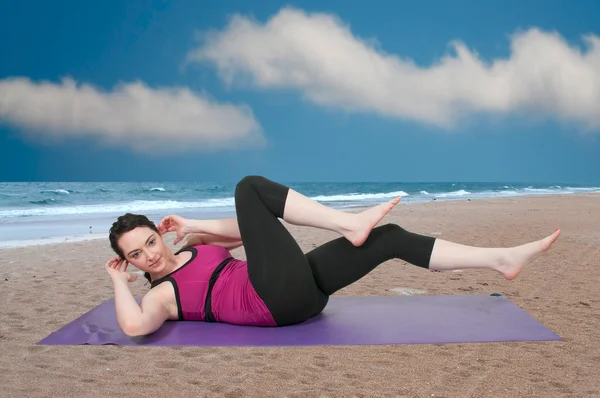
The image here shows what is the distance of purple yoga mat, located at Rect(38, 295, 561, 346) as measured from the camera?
9.55ft

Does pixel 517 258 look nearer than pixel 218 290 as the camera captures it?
Yes

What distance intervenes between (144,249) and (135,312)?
32cm

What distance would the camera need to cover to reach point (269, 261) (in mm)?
2734

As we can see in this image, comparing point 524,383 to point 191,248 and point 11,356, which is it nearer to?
point 191,248

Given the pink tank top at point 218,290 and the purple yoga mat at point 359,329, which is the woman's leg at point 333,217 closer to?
the pink tank top at point 218,290

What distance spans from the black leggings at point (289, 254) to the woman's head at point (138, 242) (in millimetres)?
470

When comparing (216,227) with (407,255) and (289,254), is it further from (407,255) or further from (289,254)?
(407,255)

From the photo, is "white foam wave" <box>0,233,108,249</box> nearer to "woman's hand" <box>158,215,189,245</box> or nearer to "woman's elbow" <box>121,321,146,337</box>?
"woman's hand" <box>158,215,189,245</box>

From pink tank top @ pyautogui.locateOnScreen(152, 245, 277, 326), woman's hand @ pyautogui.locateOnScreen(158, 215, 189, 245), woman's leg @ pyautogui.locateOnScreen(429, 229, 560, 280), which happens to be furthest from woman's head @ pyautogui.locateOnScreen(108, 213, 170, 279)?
woman's leg @ pyautogui.locateOnScreen(429, 229, 560, 280)

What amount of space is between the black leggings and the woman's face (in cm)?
46

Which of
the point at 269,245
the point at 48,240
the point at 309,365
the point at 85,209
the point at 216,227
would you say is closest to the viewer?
the point at 309,365

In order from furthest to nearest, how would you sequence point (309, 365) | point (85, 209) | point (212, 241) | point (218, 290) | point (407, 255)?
point (85, 209)
point (212, 241)
point (218, 290)
point (407, 255)
point (309, 365)

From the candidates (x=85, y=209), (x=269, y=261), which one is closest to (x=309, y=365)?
(x=269, y=261)

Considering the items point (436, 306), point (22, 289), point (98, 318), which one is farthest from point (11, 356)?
point (436, 306)
